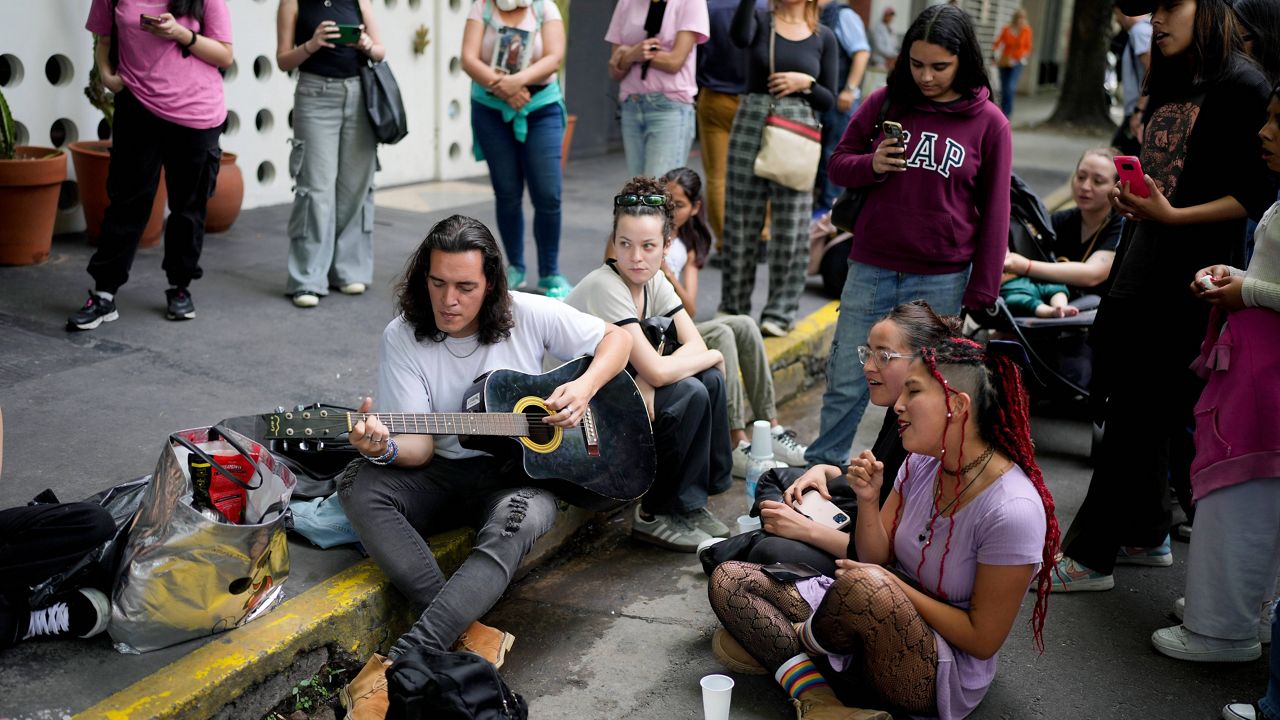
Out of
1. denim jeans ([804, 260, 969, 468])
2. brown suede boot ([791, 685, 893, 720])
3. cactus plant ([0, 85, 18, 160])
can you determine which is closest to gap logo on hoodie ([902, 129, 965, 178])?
denim jeans ([804, 260, 969, 468])

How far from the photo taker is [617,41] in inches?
250

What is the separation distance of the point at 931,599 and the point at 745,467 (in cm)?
193

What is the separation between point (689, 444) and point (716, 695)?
1.34 metres

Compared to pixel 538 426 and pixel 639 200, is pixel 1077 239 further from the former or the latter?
pixel 538 426

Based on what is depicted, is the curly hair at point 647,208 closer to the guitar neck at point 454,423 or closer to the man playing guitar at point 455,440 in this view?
the man playing guitar at point 455,440

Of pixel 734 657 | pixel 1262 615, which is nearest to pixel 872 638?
pixel 734 657

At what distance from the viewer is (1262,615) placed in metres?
3.99

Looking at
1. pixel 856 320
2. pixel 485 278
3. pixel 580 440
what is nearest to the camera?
pixel 485 278

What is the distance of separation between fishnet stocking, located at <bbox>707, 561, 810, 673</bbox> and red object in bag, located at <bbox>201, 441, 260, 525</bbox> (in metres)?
1.35

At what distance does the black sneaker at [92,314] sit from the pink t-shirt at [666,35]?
108 inches

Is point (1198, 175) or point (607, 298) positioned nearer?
point (1198, 175)

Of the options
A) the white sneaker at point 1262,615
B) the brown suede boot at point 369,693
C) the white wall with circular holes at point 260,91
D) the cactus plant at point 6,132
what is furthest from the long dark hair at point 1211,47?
the white wall with circular holes at point 260,91

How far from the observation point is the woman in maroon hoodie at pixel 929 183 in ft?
13.4

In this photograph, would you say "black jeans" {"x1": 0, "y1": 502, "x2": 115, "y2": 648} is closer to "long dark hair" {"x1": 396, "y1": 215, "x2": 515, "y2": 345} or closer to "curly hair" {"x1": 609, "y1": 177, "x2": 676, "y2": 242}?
"long dark hair" {"x1": 396, "y1": 215, "x2": 515, "y2": 345}
